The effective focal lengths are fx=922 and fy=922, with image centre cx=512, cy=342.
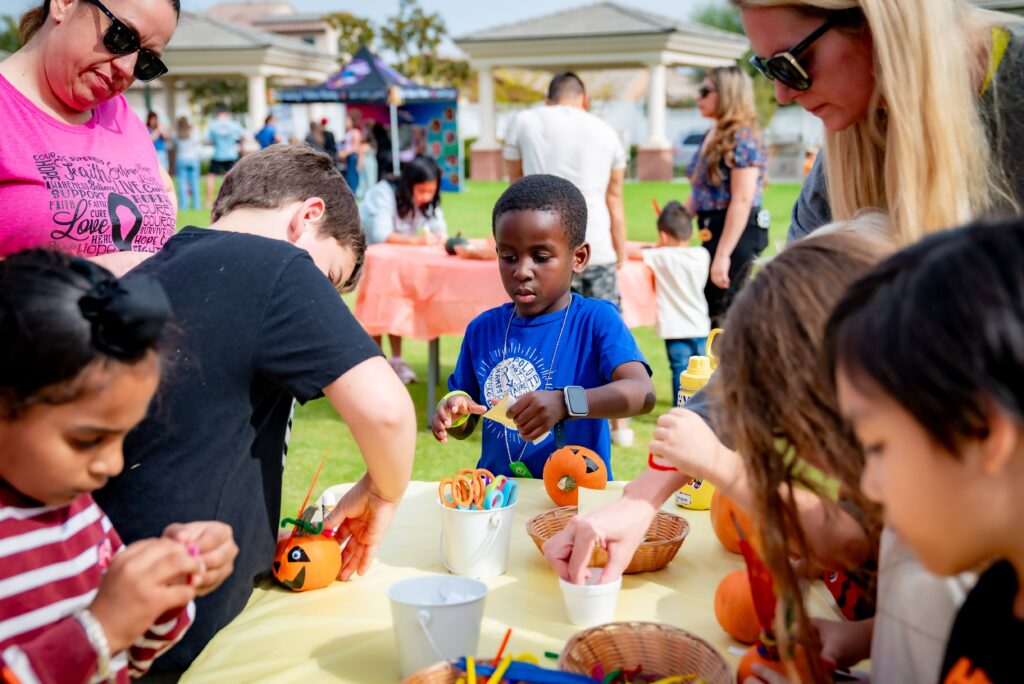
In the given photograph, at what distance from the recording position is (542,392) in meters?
2.32

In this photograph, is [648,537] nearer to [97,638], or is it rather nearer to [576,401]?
[576,401]

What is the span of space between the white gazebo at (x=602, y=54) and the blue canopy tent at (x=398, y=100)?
432cm

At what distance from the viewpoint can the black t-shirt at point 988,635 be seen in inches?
40.6

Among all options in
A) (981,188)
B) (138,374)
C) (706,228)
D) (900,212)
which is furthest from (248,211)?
(706,228)

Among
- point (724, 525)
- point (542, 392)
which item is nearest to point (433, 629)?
point (724, 525)

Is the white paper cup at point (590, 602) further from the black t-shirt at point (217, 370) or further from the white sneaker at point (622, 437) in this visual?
the white sneaker at point (622, 437)

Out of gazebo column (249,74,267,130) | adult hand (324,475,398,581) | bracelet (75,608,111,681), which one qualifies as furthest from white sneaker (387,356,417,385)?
gazebo column (249,74,267,130)

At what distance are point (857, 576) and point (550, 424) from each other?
90 cm

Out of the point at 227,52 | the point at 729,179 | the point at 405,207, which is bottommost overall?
the point at 405,207

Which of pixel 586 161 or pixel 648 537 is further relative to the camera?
pixel 586 161

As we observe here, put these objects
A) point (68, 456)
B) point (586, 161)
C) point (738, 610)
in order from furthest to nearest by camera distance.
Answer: point (586, 161) < point (738, 610) < point (68, 456)

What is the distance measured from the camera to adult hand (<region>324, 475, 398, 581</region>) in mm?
1766

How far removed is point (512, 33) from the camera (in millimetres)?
27891

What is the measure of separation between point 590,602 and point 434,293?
369 cm
